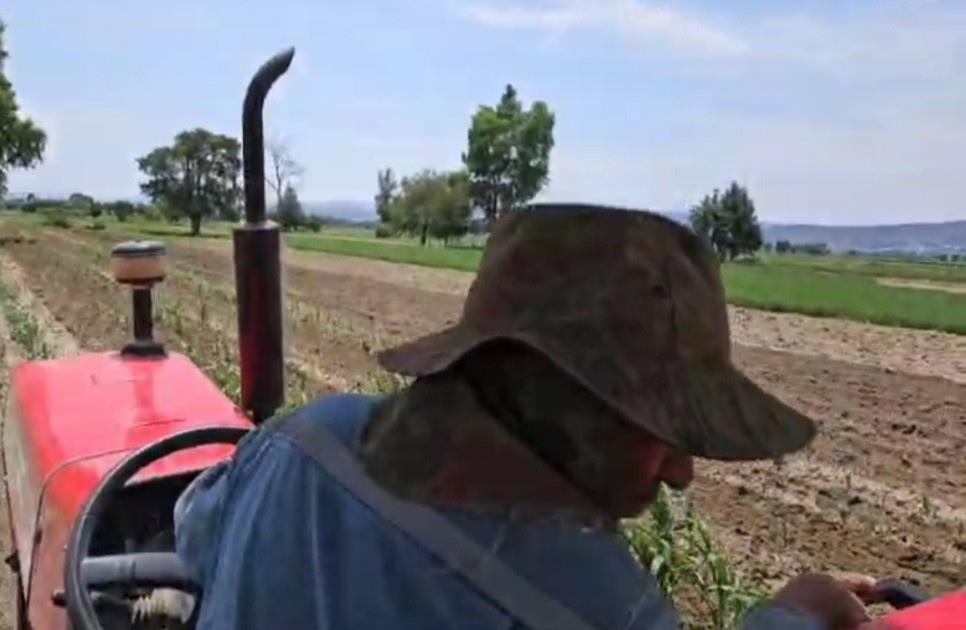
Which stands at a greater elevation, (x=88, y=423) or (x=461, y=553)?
(x=461, y=553)

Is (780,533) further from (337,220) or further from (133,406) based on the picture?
(337,220)

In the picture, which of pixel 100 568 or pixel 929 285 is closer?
pixel 100 568

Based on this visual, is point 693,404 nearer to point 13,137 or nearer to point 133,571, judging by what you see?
point 133,571

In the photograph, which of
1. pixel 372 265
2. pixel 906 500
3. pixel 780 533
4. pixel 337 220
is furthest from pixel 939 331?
pixel 337 220

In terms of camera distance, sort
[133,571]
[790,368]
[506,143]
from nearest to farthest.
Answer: [133,571] < [790,368] < [506,143]

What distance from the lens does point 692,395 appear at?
0.94 meters


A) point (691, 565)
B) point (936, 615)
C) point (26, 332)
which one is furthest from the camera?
point (26, 332)

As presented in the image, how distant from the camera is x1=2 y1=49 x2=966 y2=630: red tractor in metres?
1.49

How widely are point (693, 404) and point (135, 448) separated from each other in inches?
52.9

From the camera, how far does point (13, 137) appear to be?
123ft

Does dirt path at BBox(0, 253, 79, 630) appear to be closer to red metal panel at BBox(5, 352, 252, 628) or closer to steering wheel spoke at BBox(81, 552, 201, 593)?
red metal panel at BBox(5, 352, 252, 628)

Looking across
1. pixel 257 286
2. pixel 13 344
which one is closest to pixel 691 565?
pixel 257 286

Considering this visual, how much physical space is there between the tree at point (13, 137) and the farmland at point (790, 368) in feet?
46.3

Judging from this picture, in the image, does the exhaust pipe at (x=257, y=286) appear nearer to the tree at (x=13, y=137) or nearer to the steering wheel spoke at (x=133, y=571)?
the steering wheel spoke at (x=133, y=571)
